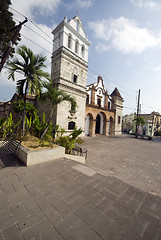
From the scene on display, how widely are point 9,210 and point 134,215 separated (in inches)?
96.9

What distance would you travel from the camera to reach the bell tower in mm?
11445

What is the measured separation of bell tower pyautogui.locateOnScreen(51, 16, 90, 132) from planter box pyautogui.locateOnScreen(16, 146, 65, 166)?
21.8 feet

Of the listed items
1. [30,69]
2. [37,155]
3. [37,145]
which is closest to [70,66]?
[30,69]

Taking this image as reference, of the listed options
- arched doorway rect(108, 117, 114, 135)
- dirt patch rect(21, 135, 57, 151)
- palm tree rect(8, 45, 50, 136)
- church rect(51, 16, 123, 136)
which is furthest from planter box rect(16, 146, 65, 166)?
arched doorway rect(108, 117, 114, 135)

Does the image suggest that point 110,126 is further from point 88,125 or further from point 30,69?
point 30,69

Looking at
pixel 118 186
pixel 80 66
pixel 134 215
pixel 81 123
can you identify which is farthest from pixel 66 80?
pixel 134 215

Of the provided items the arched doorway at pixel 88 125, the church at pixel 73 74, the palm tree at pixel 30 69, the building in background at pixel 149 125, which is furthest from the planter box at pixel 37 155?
the building in background at pixel 149 125

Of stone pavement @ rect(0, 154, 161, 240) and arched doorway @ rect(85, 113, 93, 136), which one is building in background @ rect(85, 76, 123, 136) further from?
stone pavement @ rect(0, 154, 161, 240)

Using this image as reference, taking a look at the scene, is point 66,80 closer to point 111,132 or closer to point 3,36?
point 3,36

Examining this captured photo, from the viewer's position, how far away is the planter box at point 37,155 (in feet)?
12.3

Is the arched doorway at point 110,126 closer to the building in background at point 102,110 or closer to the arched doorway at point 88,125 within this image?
the building in background at point 102,110

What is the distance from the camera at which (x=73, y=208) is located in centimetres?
207

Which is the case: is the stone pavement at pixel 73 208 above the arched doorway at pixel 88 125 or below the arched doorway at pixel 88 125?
below

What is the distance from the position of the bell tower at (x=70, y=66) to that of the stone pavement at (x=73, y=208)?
27.7 feet
